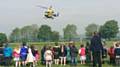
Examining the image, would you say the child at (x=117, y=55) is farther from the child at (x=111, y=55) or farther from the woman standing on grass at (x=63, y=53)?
the woman standing on grass at (x=63, y=53)

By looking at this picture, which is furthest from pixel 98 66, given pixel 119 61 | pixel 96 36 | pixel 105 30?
pixel 105 30

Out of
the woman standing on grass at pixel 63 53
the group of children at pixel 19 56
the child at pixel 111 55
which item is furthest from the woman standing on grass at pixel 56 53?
the child at pixel 111 55

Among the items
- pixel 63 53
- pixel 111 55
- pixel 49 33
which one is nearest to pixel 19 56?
pixel 63 53

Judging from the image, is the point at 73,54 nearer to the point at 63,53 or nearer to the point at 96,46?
the point at 63,53

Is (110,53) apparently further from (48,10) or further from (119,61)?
(48,10)

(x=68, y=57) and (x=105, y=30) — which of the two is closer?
(x=68, y=57)

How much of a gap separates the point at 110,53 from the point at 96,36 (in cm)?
610

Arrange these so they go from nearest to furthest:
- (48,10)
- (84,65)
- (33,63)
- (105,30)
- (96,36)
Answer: (96,36), (33,63), (84,65), (48,10), (105,30)

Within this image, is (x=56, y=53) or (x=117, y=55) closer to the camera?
(x=117, y=55)

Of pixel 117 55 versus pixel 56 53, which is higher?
pixel 56 53

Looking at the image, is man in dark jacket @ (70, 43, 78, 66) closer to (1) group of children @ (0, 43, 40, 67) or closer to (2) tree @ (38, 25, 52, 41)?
(1) group of children @ (0, 43, 40, 67)

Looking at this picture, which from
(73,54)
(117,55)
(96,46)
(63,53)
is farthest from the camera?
(63,53)

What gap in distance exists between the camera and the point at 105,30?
486 feet

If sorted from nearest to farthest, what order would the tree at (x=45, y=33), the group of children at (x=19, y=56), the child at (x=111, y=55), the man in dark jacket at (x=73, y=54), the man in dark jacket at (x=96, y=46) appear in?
the man in dark jacket at (x=96, y=46) < the group of children at (x=19, y=56) < the child at (x=111, y=55) < the man in dark jacket at (x=73, y=54) < the tree at (x=45, y=33)
